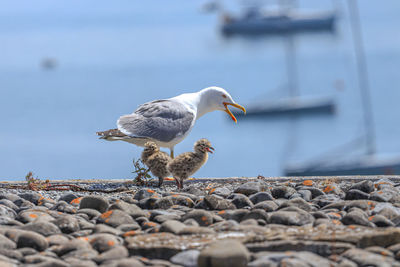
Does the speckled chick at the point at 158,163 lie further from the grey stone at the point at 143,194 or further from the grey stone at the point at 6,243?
the grey stone at the point at 6,243

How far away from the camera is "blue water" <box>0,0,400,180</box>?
38844 millimetres

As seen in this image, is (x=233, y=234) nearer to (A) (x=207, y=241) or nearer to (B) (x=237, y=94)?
(A) (x=207, y=241)

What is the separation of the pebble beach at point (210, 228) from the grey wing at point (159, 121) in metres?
1.66

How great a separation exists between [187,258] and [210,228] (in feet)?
1.94

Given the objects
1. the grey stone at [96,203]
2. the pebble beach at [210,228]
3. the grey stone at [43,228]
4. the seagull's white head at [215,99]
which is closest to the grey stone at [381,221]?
the pebble beach at [210,228]

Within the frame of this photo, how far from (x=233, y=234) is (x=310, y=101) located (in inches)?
1934

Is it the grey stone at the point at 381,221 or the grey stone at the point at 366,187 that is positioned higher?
the grey stone at the point at 366,187

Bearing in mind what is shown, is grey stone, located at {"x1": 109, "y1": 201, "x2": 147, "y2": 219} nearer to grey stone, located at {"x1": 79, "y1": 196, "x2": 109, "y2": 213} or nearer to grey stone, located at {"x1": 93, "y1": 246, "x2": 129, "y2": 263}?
grey stone, located at {"x1": 79, "y1": 196, "x2": 109, "y2": 213}

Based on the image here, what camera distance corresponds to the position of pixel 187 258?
355 centimetres

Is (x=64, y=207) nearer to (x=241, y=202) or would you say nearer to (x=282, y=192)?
(x=241, y=202)

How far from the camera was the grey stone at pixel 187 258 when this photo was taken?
3.52 m

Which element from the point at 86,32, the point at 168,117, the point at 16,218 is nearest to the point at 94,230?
the point at 16,218

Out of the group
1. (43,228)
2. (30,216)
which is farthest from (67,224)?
(30,216)

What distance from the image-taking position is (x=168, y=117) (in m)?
7.32
